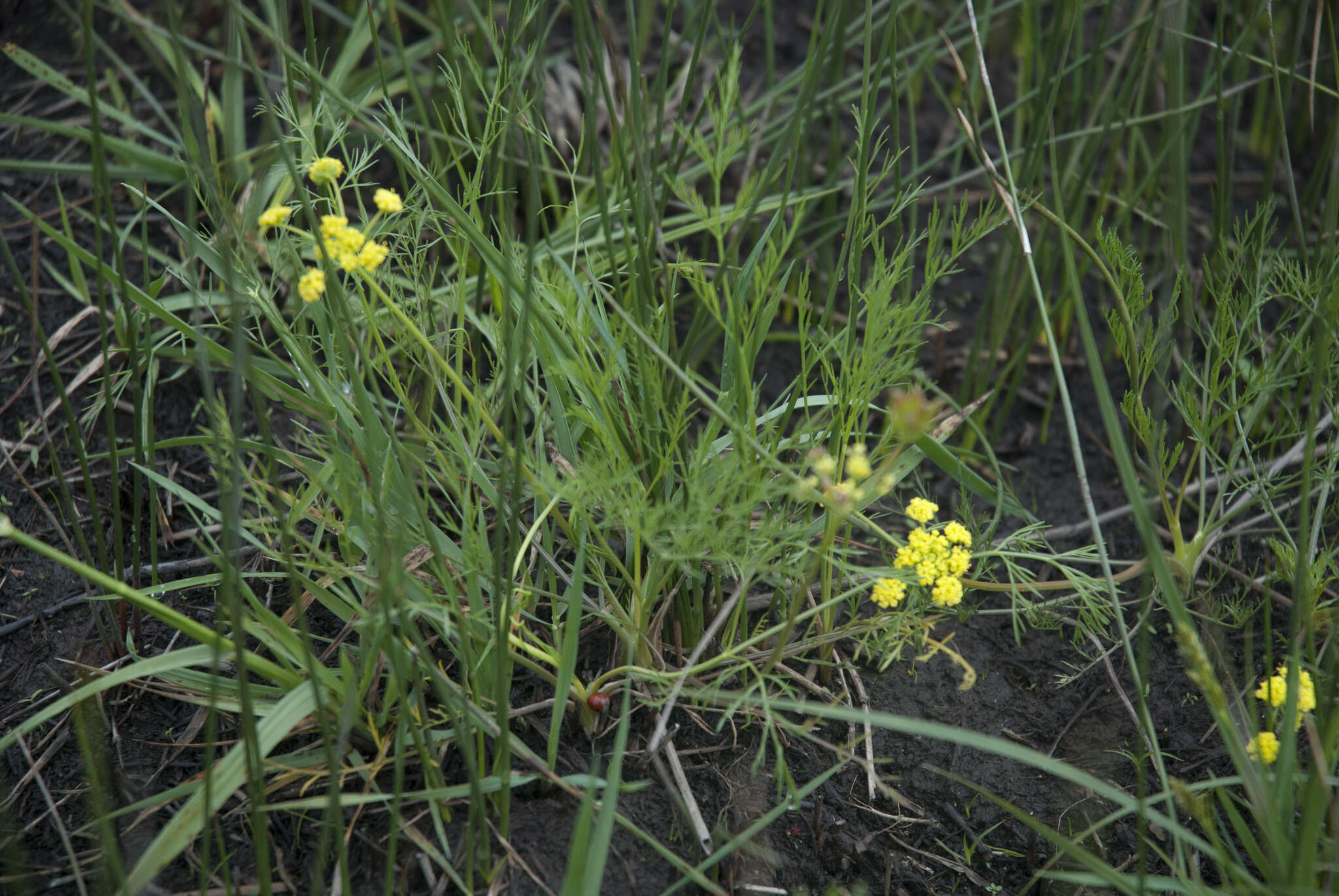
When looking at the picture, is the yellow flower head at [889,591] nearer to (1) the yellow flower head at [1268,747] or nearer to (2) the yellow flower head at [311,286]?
(1) the yellow flower head at [1268,747]

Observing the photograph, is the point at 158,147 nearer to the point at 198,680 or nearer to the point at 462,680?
the point at 198,680

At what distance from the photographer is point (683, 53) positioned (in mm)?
2186

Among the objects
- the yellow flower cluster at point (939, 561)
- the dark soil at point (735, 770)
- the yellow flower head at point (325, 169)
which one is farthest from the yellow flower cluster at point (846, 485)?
the yellow flower head at point (325, 169)

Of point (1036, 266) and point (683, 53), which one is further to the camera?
point (683, 53)

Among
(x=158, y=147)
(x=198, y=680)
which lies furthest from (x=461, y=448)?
(x=158, y=147)

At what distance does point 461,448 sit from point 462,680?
10.7 inches

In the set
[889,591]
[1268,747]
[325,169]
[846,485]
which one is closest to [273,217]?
[325,169]

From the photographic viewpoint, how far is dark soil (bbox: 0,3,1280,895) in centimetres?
107

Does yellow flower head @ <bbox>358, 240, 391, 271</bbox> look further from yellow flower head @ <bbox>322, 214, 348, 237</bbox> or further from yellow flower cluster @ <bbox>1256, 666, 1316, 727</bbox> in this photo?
yellow flower cluster @ <bbox>1256, 666, 1316, 727</bbox>

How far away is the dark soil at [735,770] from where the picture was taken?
3.52 ft

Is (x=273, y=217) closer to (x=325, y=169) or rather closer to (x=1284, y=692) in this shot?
(x=325, y=169)

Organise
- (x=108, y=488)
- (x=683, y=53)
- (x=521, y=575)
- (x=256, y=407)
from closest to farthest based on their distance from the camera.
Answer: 1. (x=256, y=407)
2. (x=521, y=575)
3. (x=108, y=488)
4. (x=683, y=53)

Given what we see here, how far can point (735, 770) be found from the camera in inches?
46.2

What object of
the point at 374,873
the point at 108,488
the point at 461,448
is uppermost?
the point at 461,448
